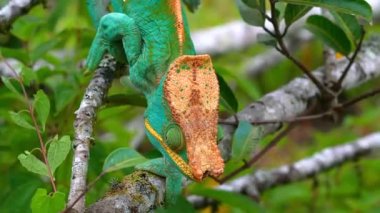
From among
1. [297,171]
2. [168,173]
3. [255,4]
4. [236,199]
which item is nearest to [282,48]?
[255,4]

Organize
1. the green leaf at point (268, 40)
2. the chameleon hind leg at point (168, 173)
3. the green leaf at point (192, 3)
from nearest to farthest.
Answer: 1. the chameleon hind leg at point (168, 173)
2. the green leaf at point (268, 40)
3. the green leaf at point (192, 3)

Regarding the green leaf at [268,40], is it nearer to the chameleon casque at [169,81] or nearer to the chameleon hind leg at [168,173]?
the chameleon casque at [169,81]

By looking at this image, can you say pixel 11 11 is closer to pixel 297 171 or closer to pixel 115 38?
pixel 115 38

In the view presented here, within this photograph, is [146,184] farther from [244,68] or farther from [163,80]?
[244,68]

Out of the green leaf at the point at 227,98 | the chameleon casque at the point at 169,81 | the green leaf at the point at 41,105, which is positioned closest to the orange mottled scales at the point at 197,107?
the chameleon casque at the point at 169,81

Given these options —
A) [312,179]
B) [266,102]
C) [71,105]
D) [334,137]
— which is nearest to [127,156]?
[71,105]

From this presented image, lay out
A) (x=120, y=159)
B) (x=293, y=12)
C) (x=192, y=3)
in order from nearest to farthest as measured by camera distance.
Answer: (x=120, y=159) → (x=293, y=12) → (x=192, y=3)
